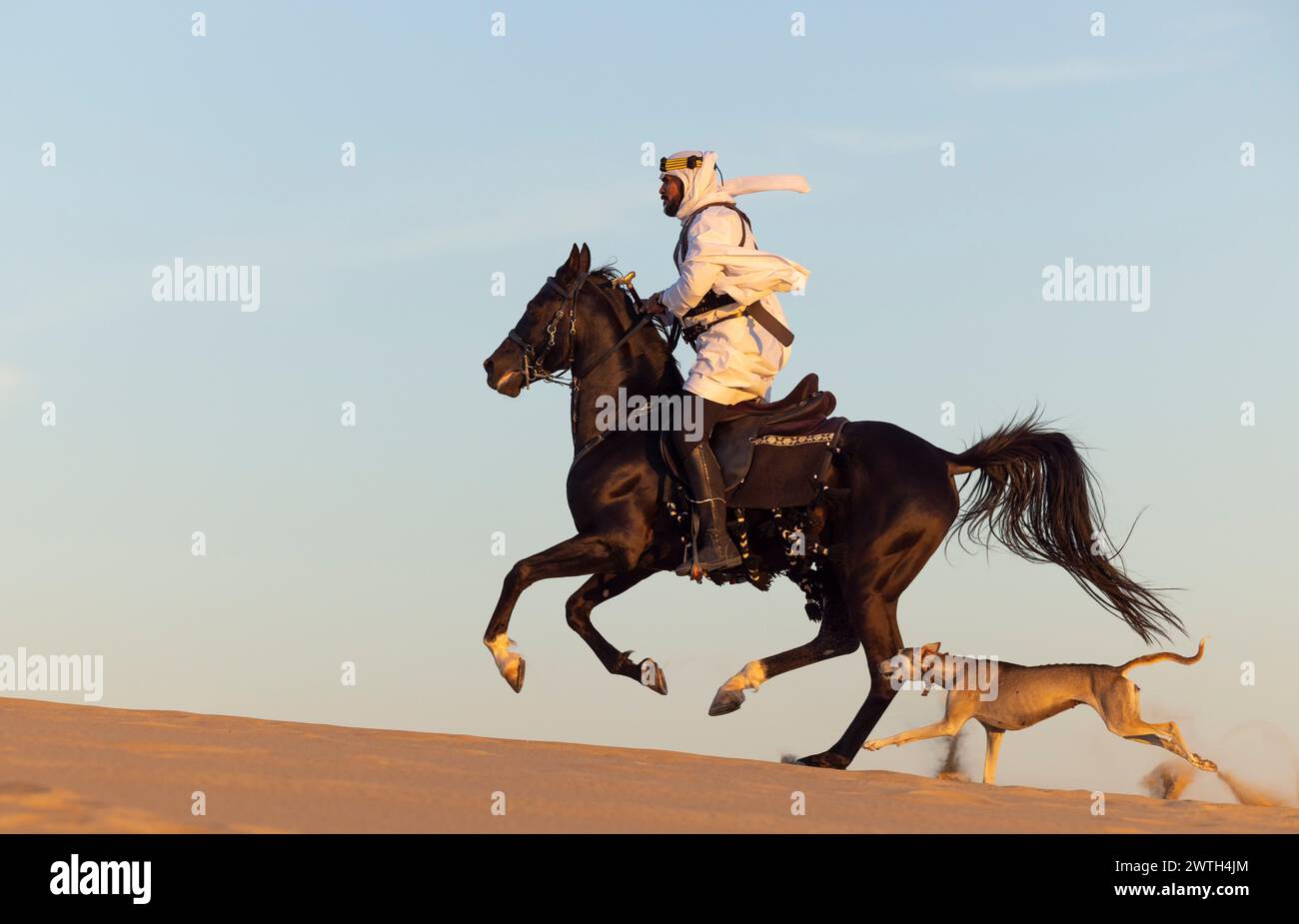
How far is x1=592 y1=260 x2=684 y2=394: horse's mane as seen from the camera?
12258 mm

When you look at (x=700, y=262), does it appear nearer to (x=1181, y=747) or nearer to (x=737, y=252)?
(x=737, y=252)

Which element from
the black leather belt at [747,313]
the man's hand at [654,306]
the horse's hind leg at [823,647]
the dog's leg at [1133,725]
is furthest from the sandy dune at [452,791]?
the man's hand at [654,306]

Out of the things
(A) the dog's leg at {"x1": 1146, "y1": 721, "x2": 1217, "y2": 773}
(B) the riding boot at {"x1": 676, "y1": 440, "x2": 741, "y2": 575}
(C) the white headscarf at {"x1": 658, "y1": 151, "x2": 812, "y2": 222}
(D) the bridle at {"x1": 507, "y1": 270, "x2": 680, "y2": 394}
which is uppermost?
(C) the white headscarf at {"x1": 658, "y1": 151, "x2": 812, "y2": 222}

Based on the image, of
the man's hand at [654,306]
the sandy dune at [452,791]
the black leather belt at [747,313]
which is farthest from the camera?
the man's hand at [654,306]

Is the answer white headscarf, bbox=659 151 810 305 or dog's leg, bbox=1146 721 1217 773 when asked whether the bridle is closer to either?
white headscarf, bbox=659 151 810 305

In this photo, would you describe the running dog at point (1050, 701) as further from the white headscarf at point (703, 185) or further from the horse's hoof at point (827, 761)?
the white headscarf at point (703, 185)

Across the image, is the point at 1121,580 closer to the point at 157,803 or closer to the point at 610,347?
the point at 610,347

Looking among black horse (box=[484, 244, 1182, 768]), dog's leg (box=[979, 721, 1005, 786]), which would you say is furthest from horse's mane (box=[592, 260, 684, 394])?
dog's leg (box=[979, 721, 1005, 786])

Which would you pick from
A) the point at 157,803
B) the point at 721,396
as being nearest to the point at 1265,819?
the point at 721,396

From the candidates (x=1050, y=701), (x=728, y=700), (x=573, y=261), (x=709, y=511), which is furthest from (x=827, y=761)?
(x=573, y=261)

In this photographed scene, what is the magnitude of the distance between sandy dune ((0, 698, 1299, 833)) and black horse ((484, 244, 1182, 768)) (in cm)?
106

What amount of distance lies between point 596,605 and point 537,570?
37.1 inches

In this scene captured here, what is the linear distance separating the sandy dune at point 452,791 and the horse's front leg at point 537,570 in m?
0.60

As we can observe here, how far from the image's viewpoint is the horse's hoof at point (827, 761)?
10992 millimetres
